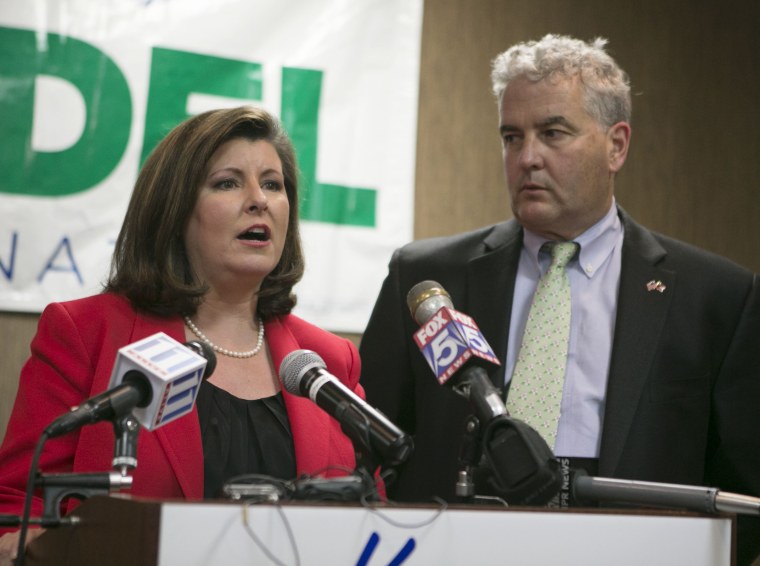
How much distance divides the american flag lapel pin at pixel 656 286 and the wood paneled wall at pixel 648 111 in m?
1.14

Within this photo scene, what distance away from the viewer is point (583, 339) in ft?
9.09

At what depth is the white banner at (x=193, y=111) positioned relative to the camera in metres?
3.09

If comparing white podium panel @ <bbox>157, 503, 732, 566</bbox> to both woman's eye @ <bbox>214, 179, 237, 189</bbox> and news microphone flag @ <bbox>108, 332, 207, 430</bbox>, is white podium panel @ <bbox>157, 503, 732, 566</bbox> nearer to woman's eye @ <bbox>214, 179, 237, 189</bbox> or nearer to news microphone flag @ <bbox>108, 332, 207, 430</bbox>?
news microphone flag @ <bbox>108, 332, 207, 430</bbox>

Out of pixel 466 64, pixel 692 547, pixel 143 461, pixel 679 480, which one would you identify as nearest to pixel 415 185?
pixel 466 64

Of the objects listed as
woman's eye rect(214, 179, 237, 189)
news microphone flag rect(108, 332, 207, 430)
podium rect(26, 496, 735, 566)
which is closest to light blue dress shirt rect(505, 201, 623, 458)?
woman's eye rect(214, 179, 237, 189)

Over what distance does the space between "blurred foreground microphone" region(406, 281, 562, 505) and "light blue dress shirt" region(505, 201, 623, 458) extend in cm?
96

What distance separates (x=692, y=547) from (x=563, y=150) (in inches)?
57.4

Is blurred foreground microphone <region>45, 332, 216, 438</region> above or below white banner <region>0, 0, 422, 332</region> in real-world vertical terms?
below

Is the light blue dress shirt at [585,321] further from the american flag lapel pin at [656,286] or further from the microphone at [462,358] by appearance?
the microphone at [462,358]

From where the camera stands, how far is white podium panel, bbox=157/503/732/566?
1282 mm

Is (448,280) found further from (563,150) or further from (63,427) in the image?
(63,427)

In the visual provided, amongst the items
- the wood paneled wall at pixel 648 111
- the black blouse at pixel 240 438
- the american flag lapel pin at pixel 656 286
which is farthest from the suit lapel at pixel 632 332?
the wood paneled wall at pixel 648 111

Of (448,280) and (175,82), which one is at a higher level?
(175,82)

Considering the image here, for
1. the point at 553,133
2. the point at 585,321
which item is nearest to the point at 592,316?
the point at 585,321
